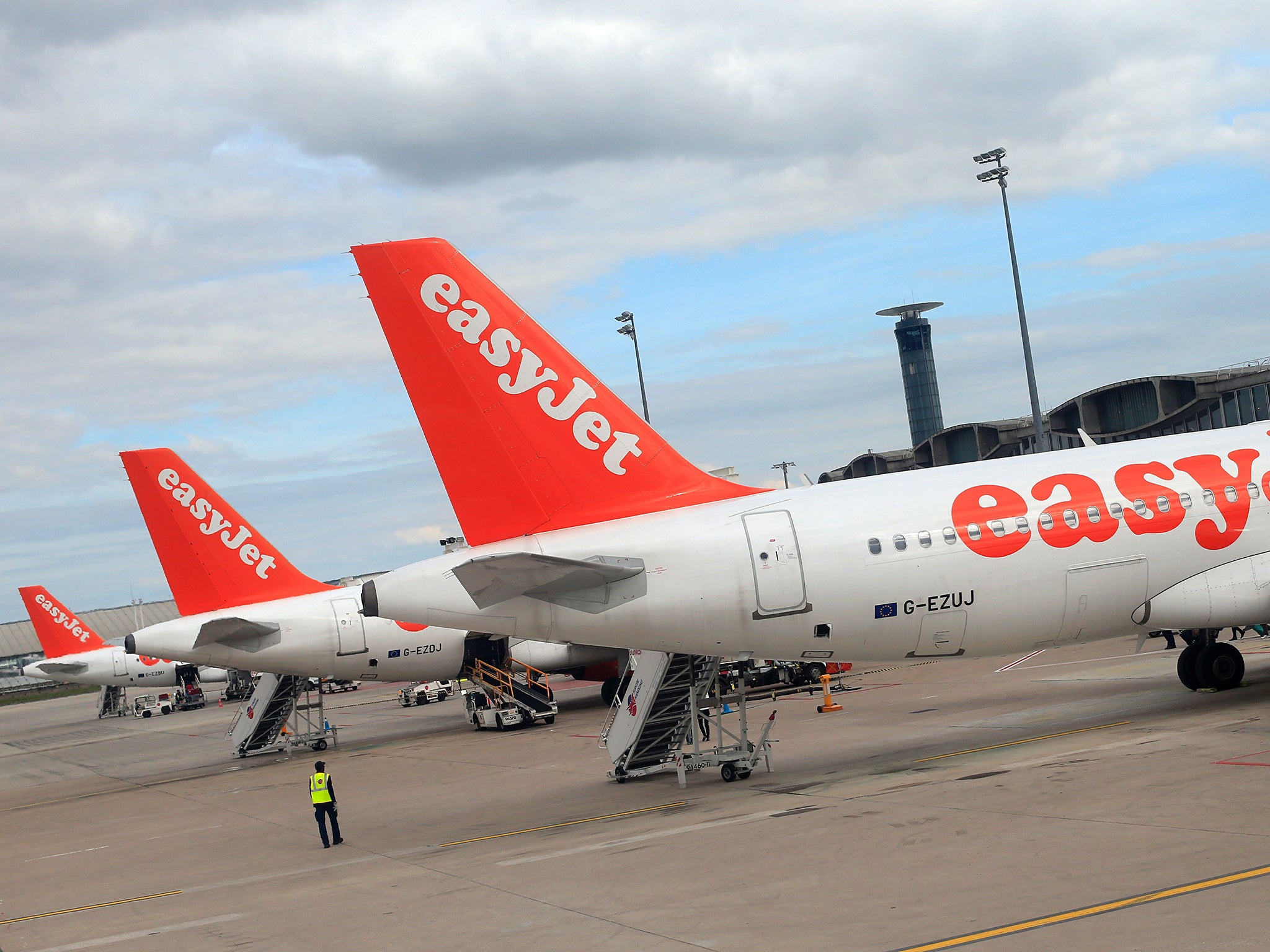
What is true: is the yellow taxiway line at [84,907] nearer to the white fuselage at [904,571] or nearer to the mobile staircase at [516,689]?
the white fuselage at [904,571]

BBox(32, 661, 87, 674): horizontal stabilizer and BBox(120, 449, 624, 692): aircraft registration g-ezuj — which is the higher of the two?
BBox(120, 449, 624, 692): aircraft registration g-ezuj

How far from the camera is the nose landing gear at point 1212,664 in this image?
23.5 m

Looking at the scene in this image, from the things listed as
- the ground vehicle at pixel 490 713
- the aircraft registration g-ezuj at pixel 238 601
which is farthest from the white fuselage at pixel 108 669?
the ground vehicle at pixel 490 713

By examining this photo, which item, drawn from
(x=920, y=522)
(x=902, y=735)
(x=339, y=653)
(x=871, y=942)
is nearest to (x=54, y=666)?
(x=339, y=653)

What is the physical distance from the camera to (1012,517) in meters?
19.5

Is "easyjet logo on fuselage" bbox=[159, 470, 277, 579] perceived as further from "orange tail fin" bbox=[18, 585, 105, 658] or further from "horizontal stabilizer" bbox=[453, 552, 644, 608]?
"orange tail fin" bbox=[18, 585, 105, 658]

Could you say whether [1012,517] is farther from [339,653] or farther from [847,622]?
[339,653]

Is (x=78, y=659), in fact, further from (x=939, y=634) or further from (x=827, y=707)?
(x=939, y=634)

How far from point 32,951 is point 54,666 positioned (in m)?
58.8

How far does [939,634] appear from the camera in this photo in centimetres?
1897

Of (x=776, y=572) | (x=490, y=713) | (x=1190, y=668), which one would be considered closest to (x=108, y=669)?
(x=490, y=713)

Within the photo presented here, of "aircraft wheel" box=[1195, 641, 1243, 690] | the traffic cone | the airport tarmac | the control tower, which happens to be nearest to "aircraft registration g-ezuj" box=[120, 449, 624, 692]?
the airport tarmac

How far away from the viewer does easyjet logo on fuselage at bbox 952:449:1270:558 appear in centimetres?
1931

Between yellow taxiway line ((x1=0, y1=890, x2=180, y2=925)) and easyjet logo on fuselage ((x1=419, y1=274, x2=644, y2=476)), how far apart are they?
30.2 ft
